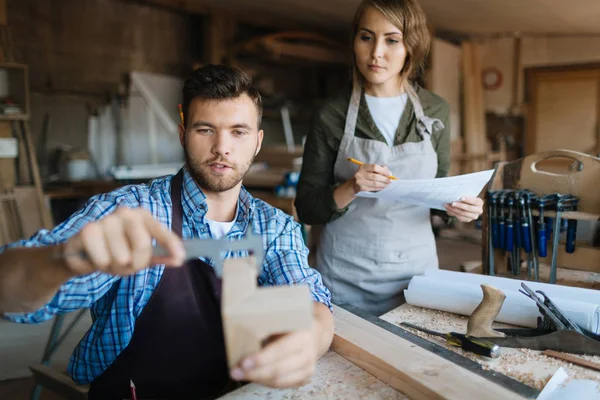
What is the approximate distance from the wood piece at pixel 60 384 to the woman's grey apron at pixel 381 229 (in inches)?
53.7

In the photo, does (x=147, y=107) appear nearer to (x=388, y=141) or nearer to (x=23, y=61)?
(x=23, y=61)

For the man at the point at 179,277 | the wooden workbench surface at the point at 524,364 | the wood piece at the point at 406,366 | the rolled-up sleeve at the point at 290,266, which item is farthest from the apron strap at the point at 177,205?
the wooden workbench surface at the point at 524,364

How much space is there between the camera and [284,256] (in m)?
1.47

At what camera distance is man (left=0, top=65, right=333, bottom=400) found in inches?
41.3

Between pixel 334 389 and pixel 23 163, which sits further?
→ pixel 23 163

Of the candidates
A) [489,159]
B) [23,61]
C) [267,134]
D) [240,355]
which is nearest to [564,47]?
[489,159]

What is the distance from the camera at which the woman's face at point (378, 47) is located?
6.01ft

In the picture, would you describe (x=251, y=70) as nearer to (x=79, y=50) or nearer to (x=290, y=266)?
(x=79, y=50)

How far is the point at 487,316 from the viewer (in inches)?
54.1

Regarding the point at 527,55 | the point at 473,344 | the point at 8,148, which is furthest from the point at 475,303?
the point at 527,55

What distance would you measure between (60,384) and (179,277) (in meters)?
1.53

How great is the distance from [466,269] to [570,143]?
18.0 feet

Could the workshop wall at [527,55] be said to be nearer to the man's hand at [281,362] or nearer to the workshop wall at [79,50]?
the workshop wall at [79,50]

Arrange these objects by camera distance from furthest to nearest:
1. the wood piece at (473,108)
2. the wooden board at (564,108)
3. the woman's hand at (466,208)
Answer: the wood piece at (473,108) → the wooden board at (564,108) → the woman's hand at (466,208)
